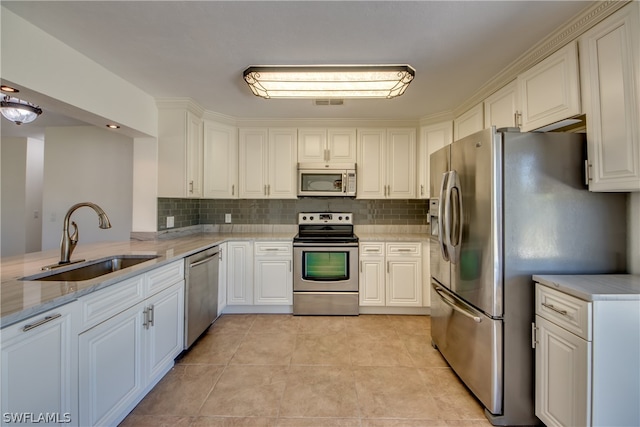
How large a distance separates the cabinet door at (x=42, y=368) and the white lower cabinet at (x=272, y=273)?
6.32 ft

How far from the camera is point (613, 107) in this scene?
1336 millimetres

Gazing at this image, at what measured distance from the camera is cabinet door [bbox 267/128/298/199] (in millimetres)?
3383

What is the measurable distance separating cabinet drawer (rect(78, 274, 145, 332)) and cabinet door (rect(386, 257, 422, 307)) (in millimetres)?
2448

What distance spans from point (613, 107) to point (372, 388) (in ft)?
7.17

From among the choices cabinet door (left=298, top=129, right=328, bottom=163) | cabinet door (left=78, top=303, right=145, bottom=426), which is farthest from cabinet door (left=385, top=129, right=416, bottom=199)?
cabinet door (left=78, top=303, right=145, bottom=426)

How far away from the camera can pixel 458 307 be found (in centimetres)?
183

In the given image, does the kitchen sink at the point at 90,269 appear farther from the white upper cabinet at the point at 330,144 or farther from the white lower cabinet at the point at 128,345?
the white upper cabinet at the point at 330,144

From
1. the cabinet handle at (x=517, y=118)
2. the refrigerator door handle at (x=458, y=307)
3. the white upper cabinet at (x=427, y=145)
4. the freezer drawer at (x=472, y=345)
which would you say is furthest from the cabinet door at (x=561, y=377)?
the white upper cabinet at (x=427, y=145)

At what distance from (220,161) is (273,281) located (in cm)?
165

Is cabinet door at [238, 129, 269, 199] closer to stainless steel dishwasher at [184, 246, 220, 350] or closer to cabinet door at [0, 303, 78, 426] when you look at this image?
stainless steel dishwasher at [184, 246, 220, 350]

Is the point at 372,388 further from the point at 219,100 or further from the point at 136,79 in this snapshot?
the point at 136,79

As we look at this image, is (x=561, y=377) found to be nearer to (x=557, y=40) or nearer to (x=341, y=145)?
(x=557, y=40)

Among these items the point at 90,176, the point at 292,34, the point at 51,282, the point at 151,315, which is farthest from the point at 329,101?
the point at 90,176

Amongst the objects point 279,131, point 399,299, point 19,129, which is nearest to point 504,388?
point 399,299
